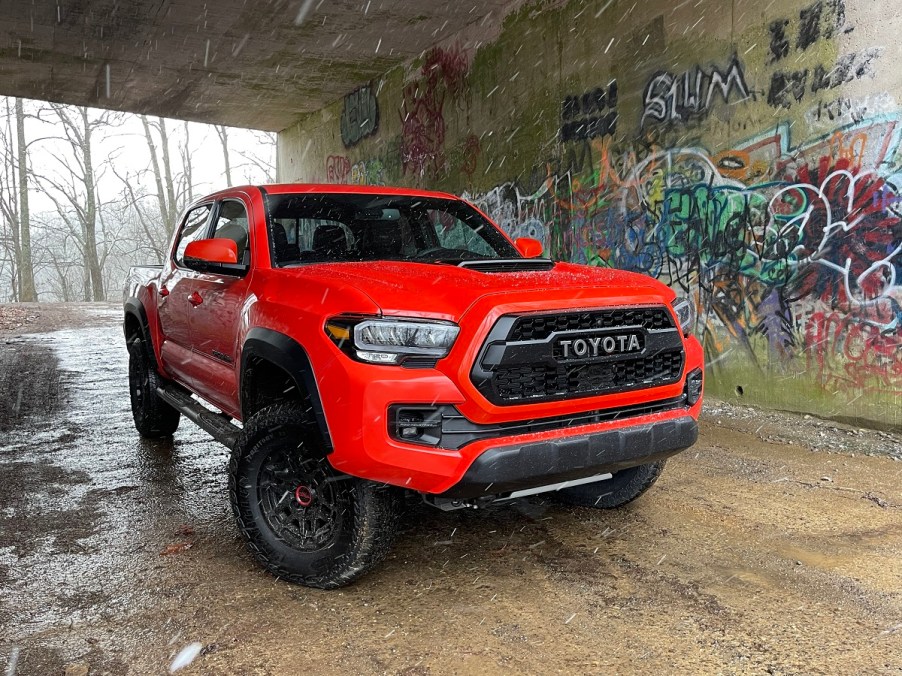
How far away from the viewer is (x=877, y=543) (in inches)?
→ 155

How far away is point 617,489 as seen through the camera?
14.1 ft

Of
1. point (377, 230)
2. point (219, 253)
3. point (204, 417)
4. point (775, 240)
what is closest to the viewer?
point (219, 253)

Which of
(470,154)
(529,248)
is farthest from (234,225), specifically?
(470,154)

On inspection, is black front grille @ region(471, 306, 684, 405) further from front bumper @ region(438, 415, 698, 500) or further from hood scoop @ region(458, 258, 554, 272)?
hood scoop @ region(458, 258, 554, 272)

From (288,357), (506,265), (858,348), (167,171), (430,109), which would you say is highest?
(167,171)

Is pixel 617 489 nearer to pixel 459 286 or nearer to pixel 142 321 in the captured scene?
pixel 459 286

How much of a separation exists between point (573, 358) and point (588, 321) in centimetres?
19

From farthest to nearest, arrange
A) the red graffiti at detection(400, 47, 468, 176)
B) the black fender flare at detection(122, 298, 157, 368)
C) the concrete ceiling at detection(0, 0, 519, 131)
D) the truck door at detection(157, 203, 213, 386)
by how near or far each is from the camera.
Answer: the red graffiti at detection(400, 47, 468, 176) → the concrete ceiling at detection(0, 0, 519, 131) → the black fender flare at detection(122, 298, 157, 368) → the truck door at detection(157, 203, 213, 386)

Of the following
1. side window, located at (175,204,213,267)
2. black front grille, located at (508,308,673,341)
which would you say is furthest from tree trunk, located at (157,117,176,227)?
black front grille, located at (508,308,673,341)

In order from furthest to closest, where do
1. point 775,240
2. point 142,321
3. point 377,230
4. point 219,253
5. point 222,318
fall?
point 775,240 < point 142,321 < point 377,230 < point 222,318 < point 219,253

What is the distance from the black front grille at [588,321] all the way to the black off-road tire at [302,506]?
0.90 metres

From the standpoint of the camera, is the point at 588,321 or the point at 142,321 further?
the point at 142,321

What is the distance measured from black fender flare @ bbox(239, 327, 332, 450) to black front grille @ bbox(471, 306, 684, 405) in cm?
67

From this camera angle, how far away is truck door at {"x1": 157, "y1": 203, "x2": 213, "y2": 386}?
4.97m
